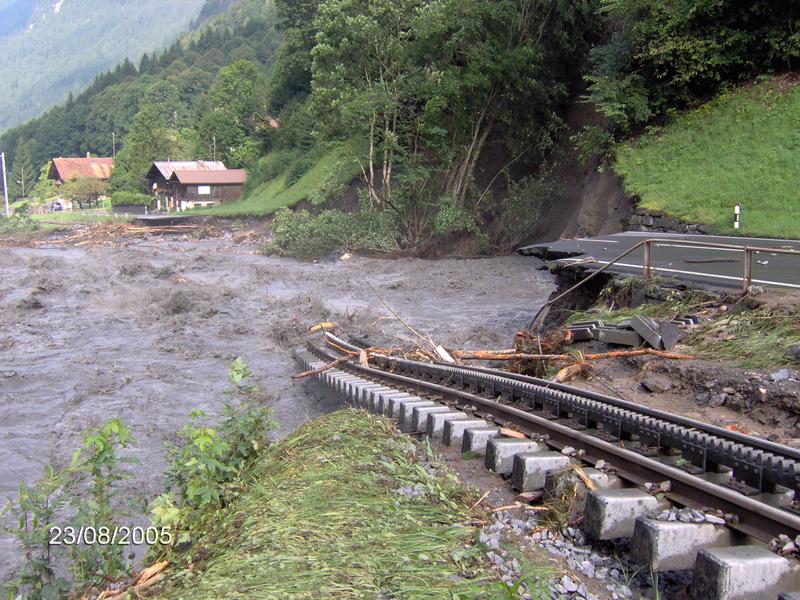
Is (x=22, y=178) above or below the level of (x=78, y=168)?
below

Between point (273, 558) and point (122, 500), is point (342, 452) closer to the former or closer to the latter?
point (273, 558)

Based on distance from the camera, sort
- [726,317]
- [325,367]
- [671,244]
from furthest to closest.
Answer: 1. [325,367]
2. [726,317]
3. [671,244]

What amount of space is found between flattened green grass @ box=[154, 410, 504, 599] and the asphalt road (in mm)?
5749

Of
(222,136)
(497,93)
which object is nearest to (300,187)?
(497,93)

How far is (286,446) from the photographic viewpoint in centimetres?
684

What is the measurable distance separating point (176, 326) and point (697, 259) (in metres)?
14.1

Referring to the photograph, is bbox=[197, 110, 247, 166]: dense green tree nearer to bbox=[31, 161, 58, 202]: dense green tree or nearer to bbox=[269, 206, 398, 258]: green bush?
bbox=[31, 161, 58, 202]: dense green tree

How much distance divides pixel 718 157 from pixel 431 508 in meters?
21.7

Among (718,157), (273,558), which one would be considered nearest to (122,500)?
(273,558)

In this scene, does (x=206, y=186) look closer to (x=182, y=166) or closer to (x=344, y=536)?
(x=182, y=166)

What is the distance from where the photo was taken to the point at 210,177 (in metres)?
81.4

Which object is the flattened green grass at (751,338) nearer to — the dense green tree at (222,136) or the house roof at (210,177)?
the house roof at (210,177)

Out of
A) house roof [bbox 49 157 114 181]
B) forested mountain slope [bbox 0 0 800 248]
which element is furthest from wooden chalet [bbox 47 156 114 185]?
forested mountain slope [bbox 0 0 800 248]
